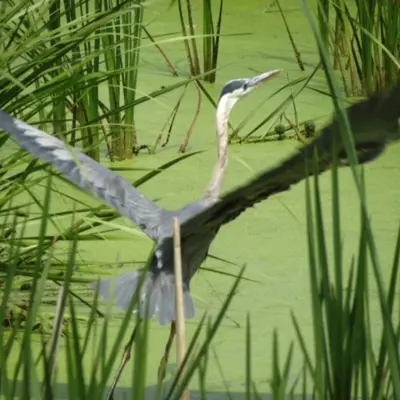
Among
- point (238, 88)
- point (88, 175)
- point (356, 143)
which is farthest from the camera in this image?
point (238, 88)

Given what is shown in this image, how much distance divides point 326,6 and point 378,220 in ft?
2.60

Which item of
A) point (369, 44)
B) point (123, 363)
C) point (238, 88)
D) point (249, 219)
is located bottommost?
point (123, 363)

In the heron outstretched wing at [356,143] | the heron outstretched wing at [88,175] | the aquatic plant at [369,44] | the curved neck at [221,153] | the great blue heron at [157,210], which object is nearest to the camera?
the heron outstretched wing at [356,143]

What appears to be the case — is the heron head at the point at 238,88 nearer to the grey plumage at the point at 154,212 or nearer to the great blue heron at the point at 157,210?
the great blue heron at the point at 157,210

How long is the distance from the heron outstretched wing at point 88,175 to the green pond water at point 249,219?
0.18 metres

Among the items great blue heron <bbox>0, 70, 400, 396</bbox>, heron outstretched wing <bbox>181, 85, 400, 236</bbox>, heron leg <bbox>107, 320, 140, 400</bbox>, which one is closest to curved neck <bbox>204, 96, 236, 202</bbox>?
great blue heron <bbox>0, 70, 400, 396</bbox>

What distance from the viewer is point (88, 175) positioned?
6.92 ft

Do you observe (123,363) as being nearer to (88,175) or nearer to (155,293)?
(155,293)

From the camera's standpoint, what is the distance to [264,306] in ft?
8.37

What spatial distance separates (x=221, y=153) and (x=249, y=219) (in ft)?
2.09

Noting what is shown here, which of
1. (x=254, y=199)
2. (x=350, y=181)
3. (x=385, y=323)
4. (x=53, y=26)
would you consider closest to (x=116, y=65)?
(x=53, y=26)

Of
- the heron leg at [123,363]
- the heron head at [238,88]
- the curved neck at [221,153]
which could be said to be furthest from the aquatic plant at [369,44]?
the heron leg at [123,363]

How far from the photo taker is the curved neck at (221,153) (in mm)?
2316

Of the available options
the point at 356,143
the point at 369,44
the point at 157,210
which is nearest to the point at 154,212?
the point at 157,210
